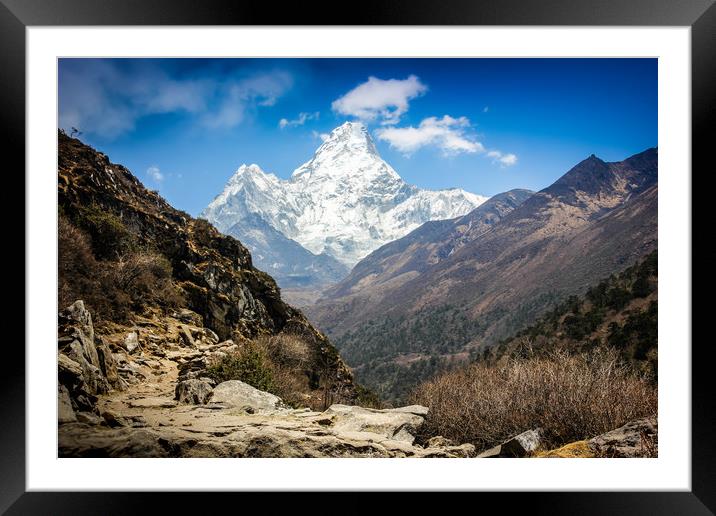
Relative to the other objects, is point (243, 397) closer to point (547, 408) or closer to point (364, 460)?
point (364, 460)

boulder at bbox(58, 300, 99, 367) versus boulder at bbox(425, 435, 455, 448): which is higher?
boulder at bbox(58, 300, 99, 367)

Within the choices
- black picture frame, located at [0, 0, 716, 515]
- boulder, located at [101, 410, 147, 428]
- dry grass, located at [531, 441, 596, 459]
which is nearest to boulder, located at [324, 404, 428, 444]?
black picture frame, located at [0, 0, 716, 515]

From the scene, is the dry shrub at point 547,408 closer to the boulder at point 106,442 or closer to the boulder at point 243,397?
the boulder at point 243,397

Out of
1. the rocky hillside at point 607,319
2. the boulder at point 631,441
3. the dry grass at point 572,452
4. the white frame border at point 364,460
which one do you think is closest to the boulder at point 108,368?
the white frame border at point 364,460

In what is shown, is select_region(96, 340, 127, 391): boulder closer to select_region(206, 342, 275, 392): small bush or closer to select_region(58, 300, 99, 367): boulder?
select_region(58, 300, 99, 367): boulder
